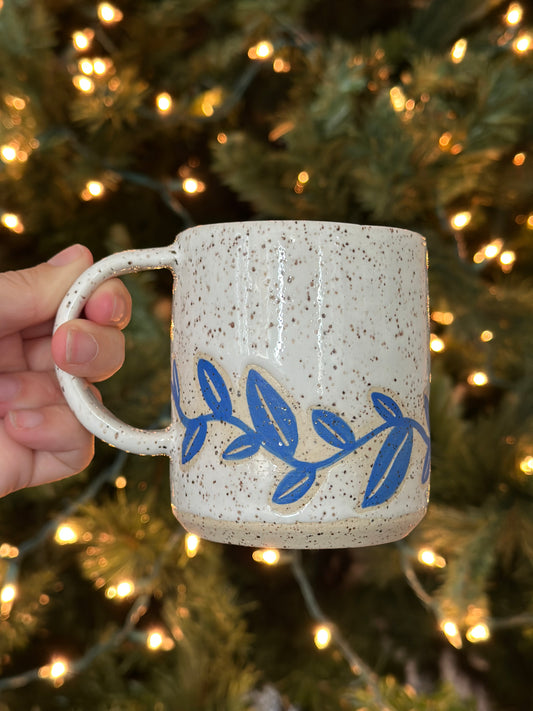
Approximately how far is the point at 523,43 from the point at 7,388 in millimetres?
810

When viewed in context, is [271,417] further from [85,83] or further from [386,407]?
[85,83]

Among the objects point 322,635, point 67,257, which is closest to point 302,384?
point 67,257

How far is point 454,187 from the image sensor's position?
788 millimetres

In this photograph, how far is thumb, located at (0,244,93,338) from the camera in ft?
2.20

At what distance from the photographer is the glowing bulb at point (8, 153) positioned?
0.81 meters

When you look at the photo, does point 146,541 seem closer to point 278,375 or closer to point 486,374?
point 278,375

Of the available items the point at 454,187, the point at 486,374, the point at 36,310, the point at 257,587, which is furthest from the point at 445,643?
the point at 36,310

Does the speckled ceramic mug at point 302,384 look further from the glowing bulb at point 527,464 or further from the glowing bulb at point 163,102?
the glowing bulb at point 163,102

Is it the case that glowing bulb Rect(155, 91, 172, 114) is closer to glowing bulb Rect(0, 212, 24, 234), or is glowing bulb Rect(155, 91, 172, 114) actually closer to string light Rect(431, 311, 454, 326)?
glowing bulb Rect(0, 212, 24, 234)

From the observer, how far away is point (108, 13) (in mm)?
895

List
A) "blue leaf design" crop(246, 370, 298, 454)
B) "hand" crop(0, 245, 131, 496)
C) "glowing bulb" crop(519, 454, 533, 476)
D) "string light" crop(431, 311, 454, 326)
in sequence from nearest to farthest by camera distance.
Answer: "blue leaf design" crop(246, 370, 298, 454)
"hand" crop(0, 245, 131, 496)
"glowing bulb" crop(519, 454, 533, 476)
"string light" crop(431, 311, 454, 326)

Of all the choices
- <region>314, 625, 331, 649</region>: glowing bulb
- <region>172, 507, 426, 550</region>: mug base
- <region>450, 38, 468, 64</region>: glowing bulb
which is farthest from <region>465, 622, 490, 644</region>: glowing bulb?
<region>450, 38, 468, 64</region>: glowing bulb

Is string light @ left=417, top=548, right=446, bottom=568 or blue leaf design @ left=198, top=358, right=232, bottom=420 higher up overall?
blue leaf design @ left=198, top=358, right=232, bottom=420

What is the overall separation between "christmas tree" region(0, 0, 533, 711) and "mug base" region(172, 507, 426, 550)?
259mm
